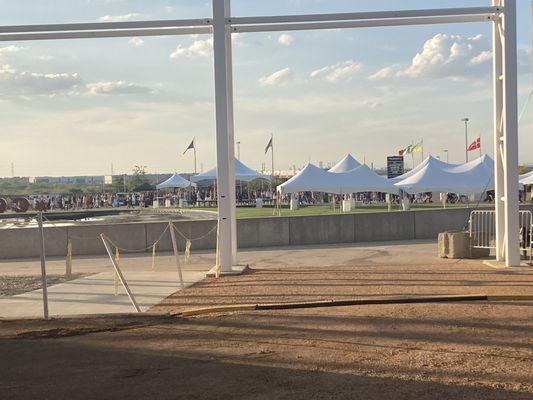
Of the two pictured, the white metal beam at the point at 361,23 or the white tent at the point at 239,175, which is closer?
the white metal beam at the point at 361,23

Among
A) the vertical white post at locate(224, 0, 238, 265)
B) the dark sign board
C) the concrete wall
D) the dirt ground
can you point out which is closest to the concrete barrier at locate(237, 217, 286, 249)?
the concrete wall

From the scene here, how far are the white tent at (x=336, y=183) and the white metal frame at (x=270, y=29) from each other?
71.1 feet

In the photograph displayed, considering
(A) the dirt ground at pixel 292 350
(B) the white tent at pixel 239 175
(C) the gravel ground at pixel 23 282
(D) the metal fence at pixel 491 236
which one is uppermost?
(B) the white tent at pixel 239 175

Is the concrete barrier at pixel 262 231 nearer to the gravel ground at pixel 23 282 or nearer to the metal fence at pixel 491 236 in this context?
the metal fence at pixel 491 236

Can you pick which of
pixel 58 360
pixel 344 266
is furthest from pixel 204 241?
pixel 58 360

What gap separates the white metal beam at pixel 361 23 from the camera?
45.8 feet

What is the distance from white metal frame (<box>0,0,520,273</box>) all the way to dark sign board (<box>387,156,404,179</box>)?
2725cm

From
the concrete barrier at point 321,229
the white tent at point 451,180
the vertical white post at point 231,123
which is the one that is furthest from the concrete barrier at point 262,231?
the white tent at point 451,180

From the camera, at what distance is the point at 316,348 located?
714 cm

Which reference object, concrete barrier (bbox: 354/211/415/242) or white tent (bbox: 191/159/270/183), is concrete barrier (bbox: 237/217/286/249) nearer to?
concrete barrier (bbox: 354/211/415/242)

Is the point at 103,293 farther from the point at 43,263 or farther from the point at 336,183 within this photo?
the point at 336,183

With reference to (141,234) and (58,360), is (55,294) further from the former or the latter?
(141,234)

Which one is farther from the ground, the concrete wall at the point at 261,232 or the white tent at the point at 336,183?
the white tent at the point at 336,183

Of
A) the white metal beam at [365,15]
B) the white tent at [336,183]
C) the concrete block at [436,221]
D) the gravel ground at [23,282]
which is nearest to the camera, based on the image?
the gravel ground at [23,282]
